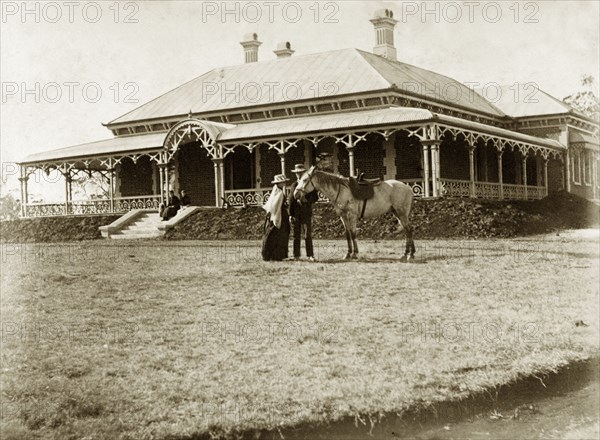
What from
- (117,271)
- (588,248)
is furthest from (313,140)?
(117,271)

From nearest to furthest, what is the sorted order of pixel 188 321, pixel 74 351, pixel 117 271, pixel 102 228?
1. pixel 74 351
2. pixel 188 321
3. pixel 117 271
4. pixel 102 228

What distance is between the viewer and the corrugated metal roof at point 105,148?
99.7ft

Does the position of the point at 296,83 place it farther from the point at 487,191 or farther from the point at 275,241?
the point at 275,241

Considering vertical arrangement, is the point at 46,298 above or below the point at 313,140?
below

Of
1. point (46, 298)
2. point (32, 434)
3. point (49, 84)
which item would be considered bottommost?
point (32, 434)

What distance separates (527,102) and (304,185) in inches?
918

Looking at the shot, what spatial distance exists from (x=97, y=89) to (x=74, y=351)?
6.99 metres

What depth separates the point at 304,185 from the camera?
14.7 m

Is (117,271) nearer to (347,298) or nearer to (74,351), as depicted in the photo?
(347,298)

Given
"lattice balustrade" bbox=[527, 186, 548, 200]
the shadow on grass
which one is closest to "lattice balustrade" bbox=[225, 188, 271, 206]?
"lattice balustrade" bbox=[527, 186, 548, 200]

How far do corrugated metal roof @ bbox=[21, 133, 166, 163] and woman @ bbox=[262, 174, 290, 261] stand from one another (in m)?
15.2

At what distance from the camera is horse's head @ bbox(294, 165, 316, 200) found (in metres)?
14.7

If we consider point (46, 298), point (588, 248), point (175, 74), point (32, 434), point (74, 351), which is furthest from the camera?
point (588, 248)

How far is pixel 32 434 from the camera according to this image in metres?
7.01
